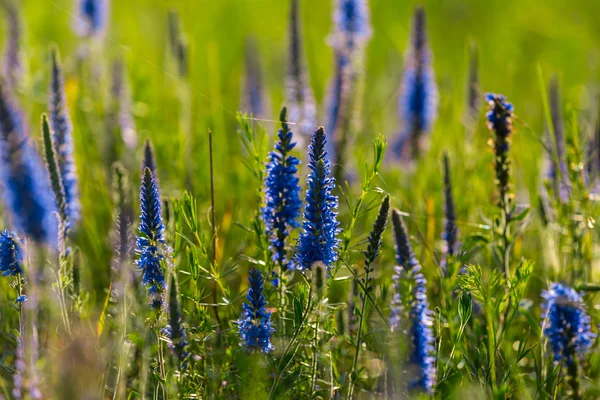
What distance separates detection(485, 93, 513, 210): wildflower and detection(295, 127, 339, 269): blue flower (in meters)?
0.60

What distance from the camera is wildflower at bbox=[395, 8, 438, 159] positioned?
155 inches

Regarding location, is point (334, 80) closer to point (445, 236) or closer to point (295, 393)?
point (445, 236)

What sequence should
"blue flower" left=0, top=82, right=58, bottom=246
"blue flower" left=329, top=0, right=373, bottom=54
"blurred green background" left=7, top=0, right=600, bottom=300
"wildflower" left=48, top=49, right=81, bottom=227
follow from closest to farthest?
"blue flower" left=0, top=82, right=58, bottom=246 < "wildflower" left=48, top=49, right=81, bottom=227 < "blurred green background" left=7, top=0, right=600, bottom=300 < "blue flower" left=329, top=0, right=373, bottom=54

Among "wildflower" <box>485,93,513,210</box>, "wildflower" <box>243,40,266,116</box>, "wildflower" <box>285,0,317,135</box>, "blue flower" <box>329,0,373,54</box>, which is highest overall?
"blue flower" <box>329,0,373,54</box>

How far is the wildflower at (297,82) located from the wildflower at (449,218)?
54.6 inches

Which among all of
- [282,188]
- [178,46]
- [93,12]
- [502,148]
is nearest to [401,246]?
[282,188]

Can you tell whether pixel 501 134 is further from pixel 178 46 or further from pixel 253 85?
pixel 253 85

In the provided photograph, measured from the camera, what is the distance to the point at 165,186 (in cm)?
288

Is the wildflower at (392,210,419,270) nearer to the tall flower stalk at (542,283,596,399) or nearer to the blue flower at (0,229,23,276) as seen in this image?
the tall flower stalk at (542,283,596,399)

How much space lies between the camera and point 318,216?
1.55 metres

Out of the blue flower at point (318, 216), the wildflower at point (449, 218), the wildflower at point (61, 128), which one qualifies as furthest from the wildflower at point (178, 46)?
the blue flower at point (318, 216)

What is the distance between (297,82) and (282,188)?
235cm

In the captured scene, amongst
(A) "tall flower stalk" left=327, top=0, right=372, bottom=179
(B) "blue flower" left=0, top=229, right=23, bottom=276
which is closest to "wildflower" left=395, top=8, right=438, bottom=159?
(A) "tall flower stalk" left=327, top=0, right=372, bottom=179

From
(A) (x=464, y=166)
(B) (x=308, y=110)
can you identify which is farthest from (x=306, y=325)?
(B) (x=308, y=110)
